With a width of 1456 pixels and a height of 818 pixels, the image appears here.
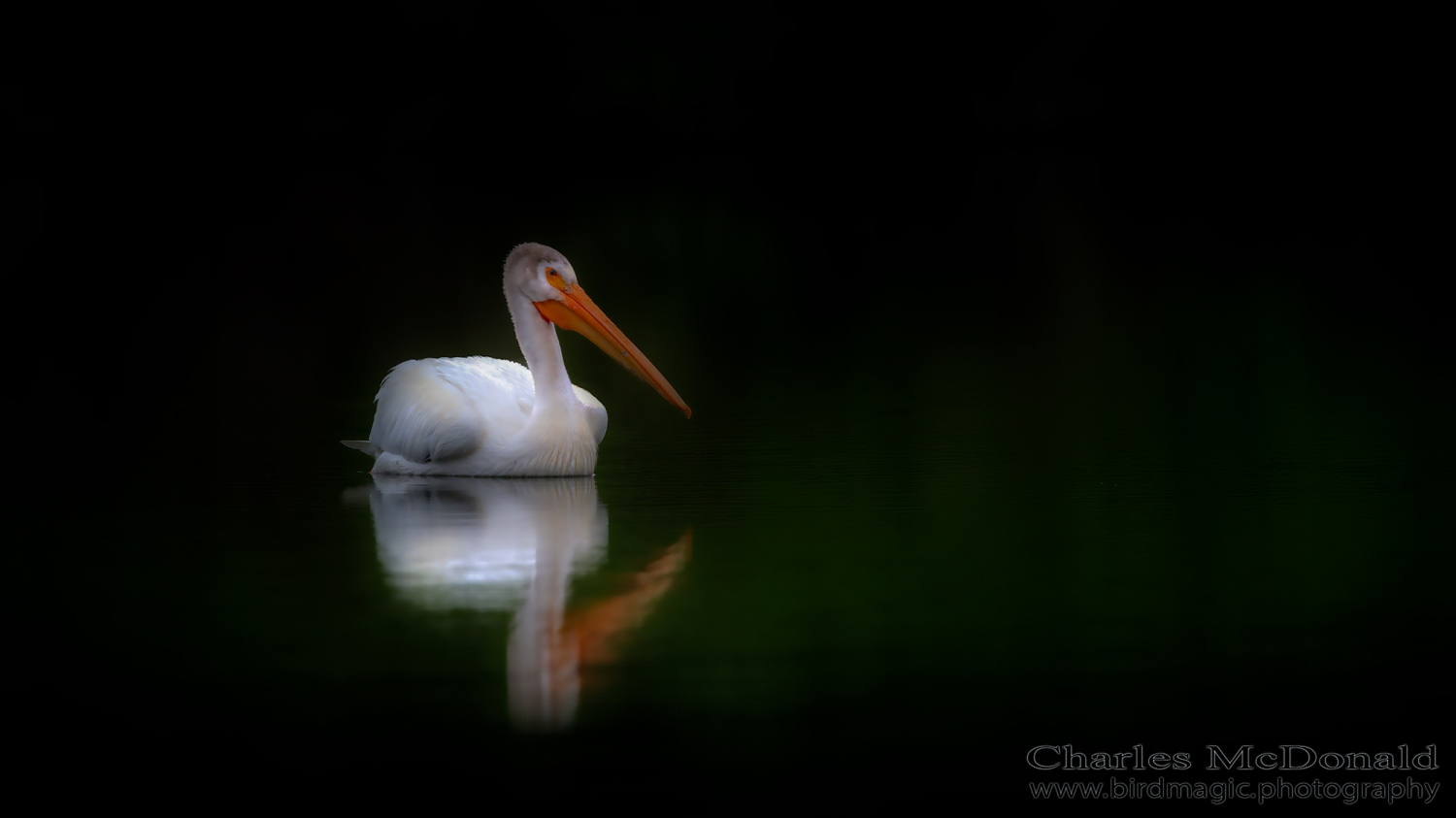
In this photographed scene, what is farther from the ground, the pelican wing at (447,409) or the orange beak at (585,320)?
the orange beak at (585,320)

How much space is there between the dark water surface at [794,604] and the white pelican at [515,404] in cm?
13

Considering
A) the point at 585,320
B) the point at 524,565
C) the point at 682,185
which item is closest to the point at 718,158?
the point at 682,185

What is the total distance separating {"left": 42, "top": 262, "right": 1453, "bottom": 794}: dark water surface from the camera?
10.6 feet

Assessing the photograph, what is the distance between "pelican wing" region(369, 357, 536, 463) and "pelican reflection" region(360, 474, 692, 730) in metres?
0.15

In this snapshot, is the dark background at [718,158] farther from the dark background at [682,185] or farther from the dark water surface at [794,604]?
the dark water surface at [794,604]

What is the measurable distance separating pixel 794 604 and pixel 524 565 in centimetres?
87

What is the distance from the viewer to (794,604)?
4.19m

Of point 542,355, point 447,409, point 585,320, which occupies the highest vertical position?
point 585,320

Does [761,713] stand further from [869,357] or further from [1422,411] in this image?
[869,357]

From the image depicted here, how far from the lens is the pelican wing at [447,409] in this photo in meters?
6.04

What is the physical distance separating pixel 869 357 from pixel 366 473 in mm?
3867

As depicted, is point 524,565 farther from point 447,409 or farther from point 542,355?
point 542,355

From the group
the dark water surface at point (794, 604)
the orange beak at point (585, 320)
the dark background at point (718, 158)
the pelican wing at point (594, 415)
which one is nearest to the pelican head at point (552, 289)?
the orange beak at point (585, 320)

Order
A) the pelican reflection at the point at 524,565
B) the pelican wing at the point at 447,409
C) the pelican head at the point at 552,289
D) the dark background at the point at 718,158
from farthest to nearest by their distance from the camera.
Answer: the dark background at the point at 718,158 < the pelican head at the point at 552,289 < the pelican wing at the point at 447,409 < the pelican reflection at the point at 524,565
